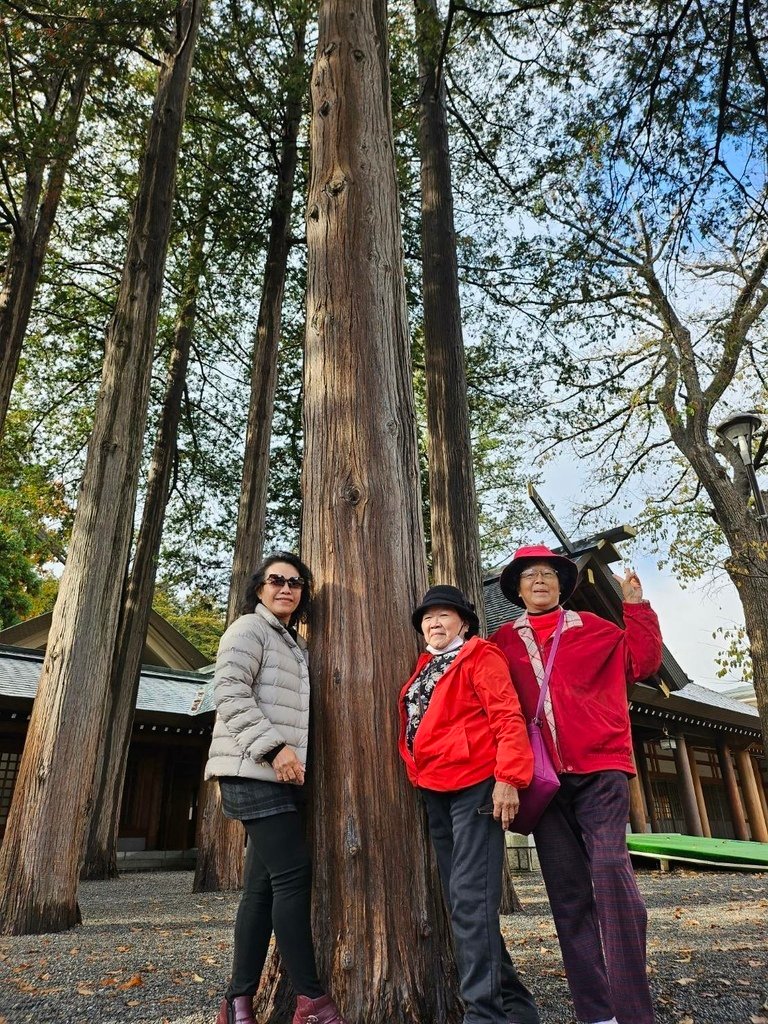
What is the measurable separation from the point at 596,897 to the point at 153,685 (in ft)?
48.6

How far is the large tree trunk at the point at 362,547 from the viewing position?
2324 millimetres

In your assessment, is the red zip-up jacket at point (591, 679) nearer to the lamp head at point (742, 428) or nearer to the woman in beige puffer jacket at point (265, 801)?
the woman in beige puffer jacket at point (265, 801)

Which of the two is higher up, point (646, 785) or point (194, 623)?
point (194, 623)

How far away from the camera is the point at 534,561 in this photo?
9.18ft

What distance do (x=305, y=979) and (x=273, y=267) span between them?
10336mm

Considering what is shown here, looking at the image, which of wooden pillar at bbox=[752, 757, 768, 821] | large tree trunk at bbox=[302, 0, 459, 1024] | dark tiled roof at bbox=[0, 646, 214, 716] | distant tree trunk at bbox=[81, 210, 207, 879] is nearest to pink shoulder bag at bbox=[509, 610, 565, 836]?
large tree trunk at bbox=[302, 0, 459, 1024]

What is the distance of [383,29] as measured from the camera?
425 cm

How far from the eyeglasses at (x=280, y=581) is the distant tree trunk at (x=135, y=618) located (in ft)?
25.6

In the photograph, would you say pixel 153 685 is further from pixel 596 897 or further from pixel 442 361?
pixel 596 897

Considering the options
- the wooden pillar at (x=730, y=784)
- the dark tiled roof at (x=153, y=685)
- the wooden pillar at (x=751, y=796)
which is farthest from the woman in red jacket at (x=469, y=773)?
the wooden pillar at (x=751, y=796)

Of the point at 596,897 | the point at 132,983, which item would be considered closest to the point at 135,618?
the point at 132,983

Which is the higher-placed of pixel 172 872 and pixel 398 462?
pixel 398 462

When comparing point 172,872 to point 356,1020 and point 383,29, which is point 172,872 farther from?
point 383,29

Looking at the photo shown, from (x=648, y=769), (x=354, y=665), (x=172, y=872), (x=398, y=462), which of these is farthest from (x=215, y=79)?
(x=648, y=769)
